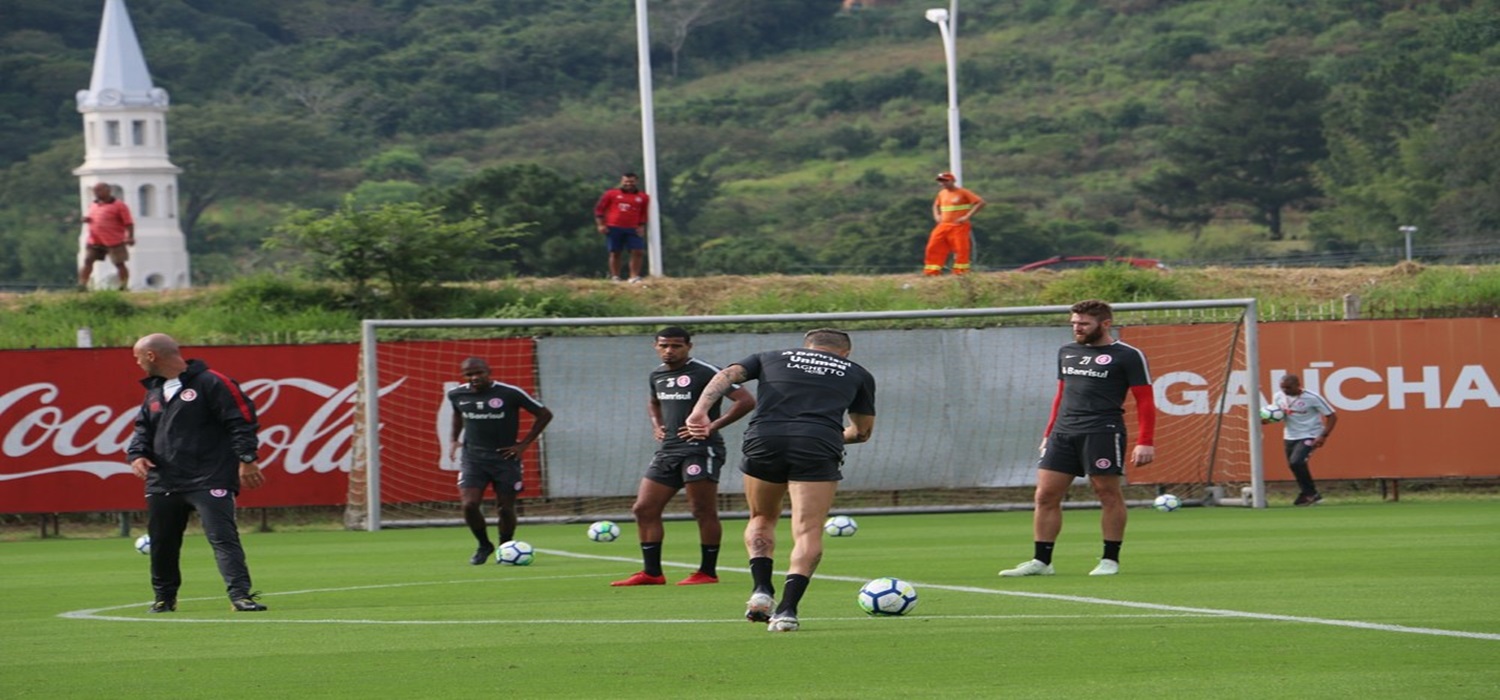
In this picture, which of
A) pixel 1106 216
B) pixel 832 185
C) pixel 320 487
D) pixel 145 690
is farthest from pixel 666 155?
pixel 145 690

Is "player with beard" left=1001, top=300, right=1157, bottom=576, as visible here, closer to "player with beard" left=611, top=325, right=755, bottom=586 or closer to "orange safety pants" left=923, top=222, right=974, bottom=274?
"player with beard" left=611, top=325, right=755, bottom=586

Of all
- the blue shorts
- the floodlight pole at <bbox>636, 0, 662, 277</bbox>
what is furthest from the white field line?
the floodlight pole at <bbox>636, 0, 662, 277</bbox>

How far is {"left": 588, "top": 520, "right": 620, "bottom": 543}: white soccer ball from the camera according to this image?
70.9 ft

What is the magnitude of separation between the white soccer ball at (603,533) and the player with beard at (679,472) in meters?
5.67

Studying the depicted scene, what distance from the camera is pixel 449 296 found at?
33.6 meters

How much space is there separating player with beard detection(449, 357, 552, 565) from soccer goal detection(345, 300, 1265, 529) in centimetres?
640

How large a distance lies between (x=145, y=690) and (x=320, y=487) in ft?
50.7

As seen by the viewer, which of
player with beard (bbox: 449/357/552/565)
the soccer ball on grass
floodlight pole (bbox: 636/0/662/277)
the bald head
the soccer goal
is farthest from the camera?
floodlight pole (bbox: 636/0/662/277)

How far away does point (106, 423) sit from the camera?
989 inches

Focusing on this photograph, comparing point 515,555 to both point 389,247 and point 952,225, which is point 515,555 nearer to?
point 389,247

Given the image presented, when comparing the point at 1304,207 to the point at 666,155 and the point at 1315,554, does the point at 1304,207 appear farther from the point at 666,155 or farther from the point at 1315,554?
the point at 1315,554

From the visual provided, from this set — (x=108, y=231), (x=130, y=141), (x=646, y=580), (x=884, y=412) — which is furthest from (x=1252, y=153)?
(x=646, y=580)

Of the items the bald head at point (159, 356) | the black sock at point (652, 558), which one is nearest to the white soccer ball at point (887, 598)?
the black sock at point (652, 558)

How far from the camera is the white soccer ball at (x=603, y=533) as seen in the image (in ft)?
70.9
